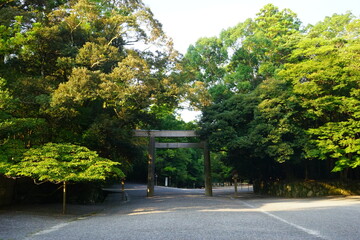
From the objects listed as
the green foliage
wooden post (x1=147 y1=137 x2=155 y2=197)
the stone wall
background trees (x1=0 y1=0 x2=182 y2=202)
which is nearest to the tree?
the stone wall

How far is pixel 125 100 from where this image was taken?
1260cm

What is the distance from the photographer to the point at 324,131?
Result: 16.2 m

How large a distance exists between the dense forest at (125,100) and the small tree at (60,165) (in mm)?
42

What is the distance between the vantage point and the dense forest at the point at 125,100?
35.2 ft

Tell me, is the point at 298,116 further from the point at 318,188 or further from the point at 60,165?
the point at 60,165

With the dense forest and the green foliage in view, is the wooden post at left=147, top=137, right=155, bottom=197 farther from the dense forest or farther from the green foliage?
the green foliage

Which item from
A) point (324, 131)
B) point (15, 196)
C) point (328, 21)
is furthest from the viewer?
point (328, 21)

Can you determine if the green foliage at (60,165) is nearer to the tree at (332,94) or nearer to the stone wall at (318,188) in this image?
the tree at (332,94)

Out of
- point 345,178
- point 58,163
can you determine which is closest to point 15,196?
point 58,163

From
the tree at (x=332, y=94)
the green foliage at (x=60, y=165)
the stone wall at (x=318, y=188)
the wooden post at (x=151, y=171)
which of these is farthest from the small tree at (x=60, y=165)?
the stone wall at (x=318, y=188)

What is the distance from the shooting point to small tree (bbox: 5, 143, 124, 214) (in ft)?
30.1

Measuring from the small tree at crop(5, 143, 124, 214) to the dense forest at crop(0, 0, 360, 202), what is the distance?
0.04 m

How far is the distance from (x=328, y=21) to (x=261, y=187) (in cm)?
1535

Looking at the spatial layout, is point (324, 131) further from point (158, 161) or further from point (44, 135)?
point (158, 161)
